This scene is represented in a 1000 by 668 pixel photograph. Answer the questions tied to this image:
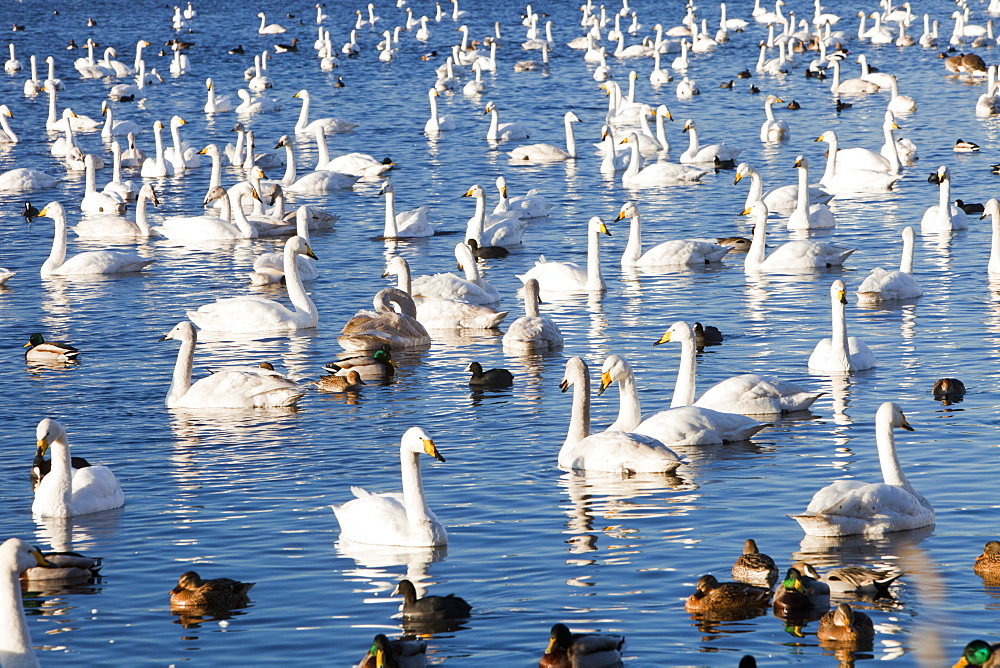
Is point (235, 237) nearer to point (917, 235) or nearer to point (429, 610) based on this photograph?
point (917, 235)


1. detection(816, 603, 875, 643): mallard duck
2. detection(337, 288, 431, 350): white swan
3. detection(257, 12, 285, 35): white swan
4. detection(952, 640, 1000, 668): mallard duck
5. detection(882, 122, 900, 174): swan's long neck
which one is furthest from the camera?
detection(257, 12, 285, 35): white swan

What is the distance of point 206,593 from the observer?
1048cm

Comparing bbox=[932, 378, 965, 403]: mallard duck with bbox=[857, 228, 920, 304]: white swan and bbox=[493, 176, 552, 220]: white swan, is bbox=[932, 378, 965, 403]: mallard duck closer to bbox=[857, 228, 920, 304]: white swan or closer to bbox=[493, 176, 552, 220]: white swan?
bbox=[857, 228, 920, 304]: white swan

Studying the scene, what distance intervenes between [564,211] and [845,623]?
21586 mm

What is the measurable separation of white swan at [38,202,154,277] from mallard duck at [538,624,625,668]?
17786 millimetres

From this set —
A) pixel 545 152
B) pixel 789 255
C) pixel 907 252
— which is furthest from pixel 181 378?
pixel 545 152

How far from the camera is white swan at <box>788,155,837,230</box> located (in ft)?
89.1

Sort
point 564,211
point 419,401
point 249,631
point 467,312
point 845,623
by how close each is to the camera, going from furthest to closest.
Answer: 1. point 564,211
2. point 467,312
3. point 419,401
4. point 249,631
5. point 845,623

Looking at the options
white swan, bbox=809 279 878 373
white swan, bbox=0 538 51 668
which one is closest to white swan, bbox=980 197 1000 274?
white swan, bbox=809 279 878 373

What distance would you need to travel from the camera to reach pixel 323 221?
28.9 meters

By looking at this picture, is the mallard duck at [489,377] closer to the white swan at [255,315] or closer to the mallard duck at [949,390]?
the white swan at [255,315]

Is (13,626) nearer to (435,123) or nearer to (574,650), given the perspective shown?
(574,650)

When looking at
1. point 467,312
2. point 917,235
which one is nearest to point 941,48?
point 917,235

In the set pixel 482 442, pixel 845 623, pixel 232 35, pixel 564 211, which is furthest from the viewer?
pixel 232 35
